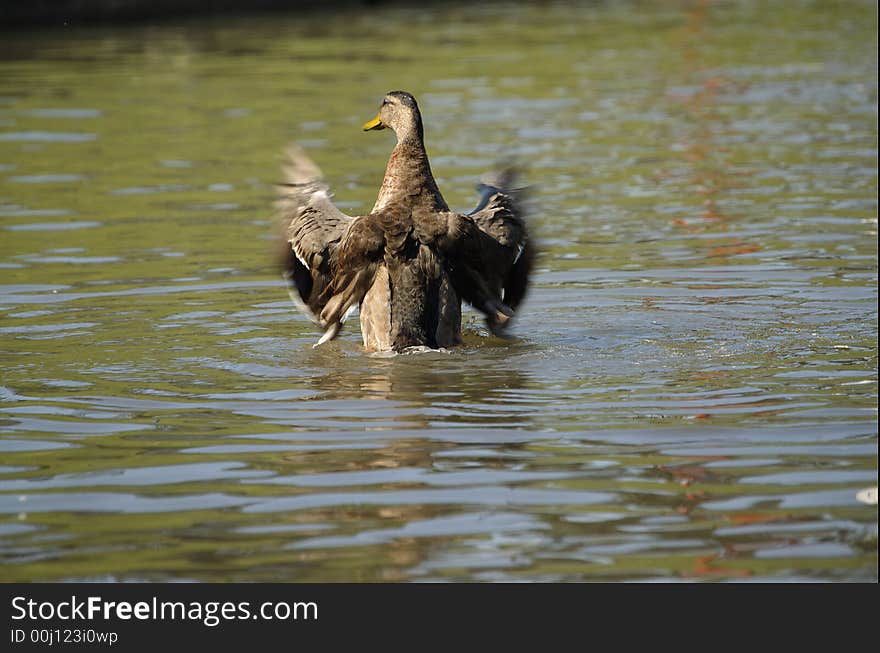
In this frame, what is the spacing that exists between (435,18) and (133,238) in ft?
75.3

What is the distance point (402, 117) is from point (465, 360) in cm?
159

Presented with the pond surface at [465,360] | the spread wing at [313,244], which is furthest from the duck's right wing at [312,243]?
the pond surface at [465,360]

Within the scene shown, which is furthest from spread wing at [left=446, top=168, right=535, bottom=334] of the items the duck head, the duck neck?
the duck head

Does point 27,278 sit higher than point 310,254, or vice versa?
point 310,254

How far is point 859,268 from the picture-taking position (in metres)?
11.7

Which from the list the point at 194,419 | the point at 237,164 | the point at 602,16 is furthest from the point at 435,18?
the point at 194,419

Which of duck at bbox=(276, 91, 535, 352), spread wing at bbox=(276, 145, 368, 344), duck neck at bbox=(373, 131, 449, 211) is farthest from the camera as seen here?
spread wing at bbox=(276, 145, 368, 344)

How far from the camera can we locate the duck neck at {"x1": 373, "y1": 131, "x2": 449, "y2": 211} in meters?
9.69

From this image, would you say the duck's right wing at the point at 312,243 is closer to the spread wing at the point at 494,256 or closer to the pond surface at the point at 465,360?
the pond surface at the point at 465,360

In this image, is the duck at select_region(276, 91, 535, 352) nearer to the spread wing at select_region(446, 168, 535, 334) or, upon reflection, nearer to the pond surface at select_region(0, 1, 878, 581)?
the spread wing at select_region(446, 168, 535, 334)

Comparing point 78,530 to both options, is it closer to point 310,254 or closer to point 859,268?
point 310,254

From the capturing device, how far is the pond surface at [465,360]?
6105 mm

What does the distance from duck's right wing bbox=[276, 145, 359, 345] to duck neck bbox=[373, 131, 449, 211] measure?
0.28 meters
